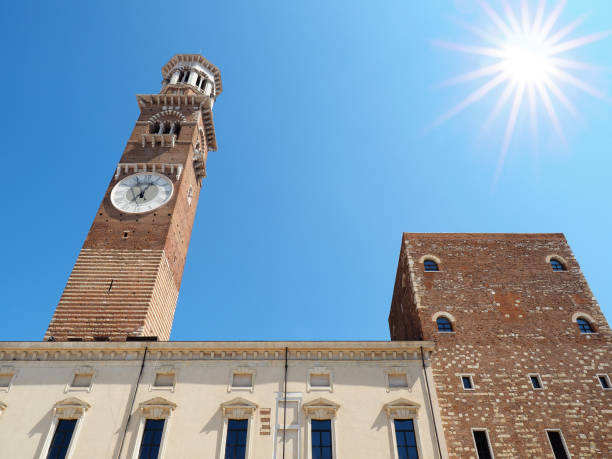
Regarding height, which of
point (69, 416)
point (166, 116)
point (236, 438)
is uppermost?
point (166, 116)

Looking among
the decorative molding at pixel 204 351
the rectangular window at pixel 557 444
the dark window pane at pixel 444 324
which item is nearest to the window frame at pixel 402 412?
the decorative molding at pixel 204 351

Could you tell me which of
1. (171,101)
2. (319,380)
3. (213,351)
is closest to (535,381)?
(319,380)

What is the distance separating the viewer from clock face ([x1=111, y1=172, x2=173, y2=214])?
3275cm

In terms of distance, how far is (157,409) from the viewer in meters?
20.4

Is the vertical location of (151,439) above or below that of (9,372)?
below

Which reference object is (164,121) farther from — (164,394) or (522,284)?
(522,284)

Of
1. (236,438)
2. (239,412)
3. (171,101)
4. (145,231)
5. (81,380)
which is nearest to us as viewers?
(236,438)

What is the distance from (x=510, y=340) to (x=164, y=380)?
17.0 meters

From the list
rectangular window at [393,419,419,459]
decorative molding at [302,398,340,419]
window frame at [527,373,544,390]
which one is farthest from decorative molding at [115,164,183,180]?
window frame at [527,373,544,390]

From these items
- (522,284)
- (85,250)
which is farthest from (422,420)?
(85,250)

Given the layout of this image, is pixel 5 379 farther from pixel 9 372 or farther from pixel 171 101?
pixel 171 101

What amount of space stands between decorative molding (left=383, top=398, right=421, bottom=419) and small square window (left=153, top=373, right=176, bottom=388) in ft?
32.2

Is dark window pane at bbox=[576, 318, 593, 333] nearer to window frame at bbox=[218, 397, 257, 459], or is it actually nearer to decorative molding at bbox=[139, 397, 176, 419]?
window frame at bbox=[218, 397, 257, 459]

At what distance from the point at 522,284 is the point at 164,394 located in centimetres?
1938
